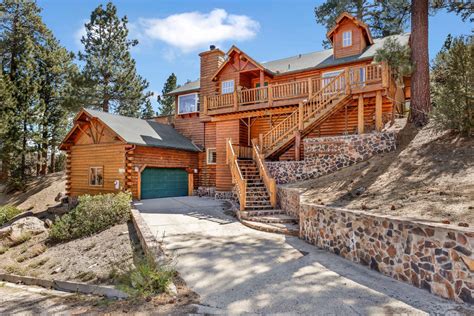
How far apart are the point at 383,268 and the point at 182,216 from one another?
796 centimetres

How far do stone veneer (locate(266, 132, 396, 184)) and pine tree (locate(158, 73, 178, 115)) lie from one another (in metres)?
28.5

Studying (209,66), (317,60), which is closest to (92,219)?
(209,66)

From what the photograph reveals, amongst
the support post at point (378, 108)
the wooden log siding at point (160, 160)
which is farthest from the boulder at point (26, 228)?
the support post at point (378, 108)

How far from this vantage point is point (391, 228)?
16.7 feet

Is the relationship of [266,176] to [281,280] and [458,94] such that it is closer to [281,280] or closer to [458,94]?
[458,94]

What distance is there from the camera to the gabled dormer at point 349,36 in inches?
629

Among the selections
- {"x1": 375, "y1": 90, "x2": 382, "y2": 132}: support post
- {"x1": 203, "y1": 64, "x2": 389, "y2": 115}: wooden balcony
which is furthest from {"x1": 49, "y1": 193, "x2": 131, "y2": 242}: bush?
{"x1": 375, "y1": 90, "x2": 382, "y2": 132}: support post

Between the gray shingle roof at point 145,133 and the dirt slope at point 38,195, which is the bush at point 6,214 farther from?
the gray shingle roof at point 145,133

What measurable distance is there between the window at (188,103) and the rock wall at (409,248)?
628 inches

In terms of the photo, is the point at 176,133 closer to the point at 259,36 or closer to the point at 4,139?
the point at 259,36

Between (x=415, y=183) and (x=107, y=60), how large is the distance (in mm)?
27490

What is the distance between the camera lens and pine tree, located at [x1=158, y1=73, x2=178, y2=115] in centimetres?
3894

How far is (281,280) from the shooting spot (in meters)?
5.19

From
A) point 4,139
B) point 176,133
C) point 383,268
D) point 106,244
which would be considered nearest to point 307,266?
point 383,268
